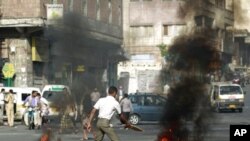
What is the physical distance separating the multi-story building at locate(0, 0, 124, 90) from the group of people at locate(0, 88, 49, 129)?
1.37 m

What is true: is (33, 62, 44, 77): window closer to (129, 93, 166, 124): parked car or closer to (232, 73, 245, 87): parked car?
(129, 93, 166, 124): parked car

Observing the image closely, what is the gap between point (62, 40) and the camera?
2888 cm

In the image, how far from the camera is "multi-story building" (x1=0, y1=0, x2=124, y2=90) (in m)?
29.4

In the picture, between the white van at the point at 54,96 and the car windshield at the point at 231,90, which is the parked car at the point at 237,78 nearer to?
the car windshield at the point at 231,90

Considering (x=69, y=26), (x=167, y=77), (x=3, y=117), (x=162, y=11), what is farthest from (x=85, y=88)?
(x=167, y=77)

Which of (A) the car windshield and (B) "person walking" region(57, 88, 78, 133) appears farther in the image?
(A) the car windshield

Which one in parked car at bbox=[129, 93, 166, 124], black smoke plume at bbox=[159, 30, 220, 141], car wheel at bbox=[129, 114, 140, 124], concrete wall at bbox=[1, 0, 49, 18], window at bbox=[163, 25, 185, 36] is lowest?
car wheel at bbox=[129, 114, 140, 124]

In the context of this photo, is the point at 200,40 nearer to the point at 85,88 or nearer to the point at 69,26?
the point at 69,26

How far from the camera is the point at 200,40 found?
1864 cm

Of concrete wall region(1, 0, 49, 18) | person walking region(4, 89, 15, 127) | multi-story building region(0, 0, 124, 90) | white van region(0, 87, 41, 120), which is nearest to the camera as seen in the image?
multi-story building region(0, 0, 124, 90)

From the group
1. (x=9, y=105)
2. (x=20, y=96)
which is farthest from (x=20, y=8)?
(x=9, y=105)

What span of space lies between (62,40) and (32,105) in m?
5.94

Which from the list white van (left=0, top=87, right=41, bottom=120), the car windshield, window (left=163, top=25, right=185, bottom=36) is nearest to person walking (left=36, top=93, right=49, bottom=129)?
white van (left=0, top=87, right=41, bottom=120)

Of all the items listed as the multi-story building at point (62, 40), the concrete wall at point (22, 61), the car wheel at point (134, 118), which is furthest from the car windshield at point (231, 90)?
the car wheel at point (134, 118)
